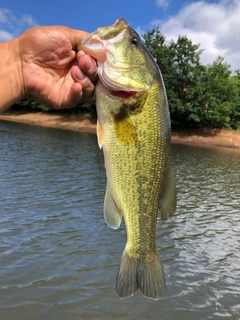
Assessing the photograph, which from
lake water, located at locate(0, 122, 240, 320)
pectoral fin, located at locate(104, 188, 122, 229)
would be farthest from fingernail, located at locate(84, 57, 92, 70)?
lake water, located at locate(0, 122, 240, 320)

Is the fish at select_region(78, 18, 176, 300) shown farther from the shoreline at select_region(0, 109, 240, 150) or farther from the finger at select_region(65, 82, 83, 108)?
the shoreline at select_region(0, 109, 240, 150)

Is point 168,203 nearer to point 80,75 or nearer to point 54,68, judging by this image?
point 80,75

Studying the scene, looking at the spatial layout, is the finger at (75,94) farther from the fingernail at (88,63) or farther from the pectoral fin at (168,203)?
the pectoral fin at (168,203)

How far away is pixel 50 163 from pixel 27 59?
1584cm

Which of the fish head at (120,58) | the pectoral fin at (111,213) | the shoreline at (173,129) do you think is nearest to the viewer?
the fish head at (120,58)

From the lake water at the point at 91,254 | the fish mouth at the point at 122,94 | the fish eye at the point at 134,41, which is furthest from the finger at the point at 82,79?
the lake water at the point at 91,254

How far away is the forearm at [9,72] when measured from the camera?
341 cm

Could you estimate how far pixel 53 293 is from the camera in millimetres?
6207

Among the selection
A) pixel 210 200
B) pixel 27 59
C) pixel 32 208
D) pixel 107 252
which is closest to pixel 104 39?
pixel 27 59

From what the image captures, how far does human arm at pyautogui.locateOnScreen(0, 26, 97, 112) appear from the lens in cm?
326

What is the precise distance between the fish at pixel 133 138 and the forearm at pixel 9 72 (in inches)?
37.8

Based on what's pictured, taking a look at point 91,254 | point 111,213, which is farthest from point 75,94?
point 91,254

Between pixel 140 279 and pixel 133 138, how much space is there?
4.37 feet

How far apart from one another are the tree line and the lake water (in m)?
29.9
